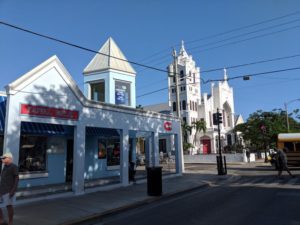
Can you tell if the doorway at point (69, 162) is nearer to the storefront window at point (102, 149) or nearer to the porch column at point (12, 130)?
the storefront window at point (102, 149)

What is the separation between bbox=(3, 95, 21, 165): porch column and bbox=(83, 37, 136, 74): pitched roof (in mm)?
9022

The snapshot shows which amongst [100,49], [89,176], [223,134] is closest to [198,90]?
[223,134]

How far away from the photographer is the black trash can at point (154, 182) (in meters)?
12.6

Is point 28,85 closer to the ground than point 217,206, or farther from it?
farther from it

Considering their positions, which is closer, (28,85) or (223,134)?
(28,85)

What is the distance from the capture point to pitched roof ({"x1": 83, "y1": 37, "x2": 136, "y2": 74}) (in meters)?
19.8

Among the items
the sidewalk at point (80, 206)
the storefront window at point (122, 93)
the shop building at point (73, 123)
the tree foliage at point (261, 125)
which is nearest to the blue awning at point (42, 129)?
the shop building at point (73, 123)

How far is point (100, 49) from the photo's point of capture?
72.2ft

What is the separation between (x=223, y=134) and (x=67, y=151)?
177 feet

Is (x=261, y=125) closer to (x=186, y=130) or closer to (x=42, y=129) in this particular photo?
(x=186, y=130)

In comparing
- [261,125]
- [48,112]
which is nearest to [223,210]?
[48,112]

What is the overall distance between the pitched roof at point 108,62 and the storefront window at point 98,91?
36.2 inches

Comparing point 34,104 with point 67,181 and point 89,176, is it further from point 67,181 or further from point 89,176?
point 89,176

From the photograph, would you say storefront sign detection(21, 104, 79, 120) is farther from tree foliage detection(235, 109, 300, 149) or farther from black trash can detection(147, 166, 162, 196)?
tree foliage detection(235, 109, 300, 149)
